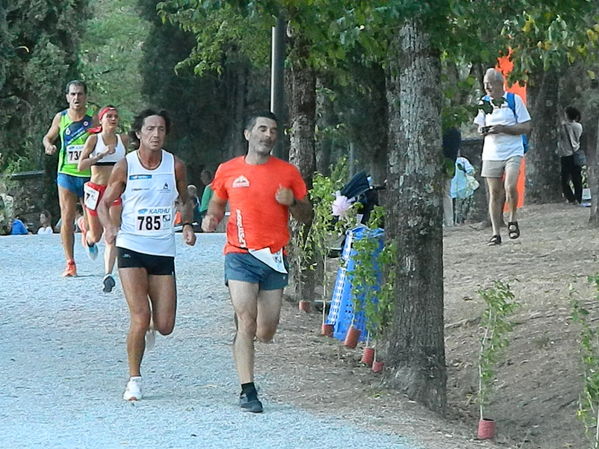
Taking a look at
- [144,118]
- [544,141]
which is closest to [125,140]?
[144,118]

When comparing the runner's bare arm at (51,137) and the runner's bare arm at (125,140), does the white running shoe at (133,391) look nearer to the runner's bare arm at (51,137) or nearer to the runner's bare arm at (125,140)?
the runner's bare arm at (125,140)

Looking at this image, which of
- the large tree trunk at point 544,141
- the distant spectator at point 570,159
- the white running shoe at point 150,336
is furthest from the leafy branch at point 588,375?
the distant spectator at point 570,159

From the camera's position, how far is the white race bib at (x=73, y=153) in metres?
14.6

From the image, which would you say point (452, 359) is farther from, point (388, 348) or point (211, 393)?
point (211, 393)

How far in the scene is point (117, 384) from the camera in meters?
9.59

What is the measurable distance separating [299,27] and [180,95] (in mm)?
30302

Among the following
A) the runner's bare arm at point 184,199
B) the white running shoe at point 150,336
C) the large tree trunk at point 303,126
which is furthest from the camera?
the large tree trunk at point 303,126

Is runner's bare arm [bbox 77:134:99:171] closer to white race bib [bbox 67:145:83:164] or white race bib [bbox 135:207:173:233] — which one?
white race bib [bbox 67:145:83:164]

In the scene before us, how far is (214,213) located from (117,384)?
1.36 m

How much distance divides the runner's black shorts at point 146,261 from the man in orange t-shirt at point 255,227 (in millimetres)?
Result: 456

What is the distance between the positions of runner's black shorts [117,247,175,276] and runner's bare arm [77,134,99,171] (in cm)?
497

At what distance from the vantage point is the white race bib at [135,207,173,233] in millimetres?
9227

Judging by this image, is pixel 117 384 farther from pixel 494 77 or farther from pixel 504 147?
pixel 504 147

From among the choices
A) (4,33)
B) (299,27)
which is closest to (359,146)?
(4,33)
